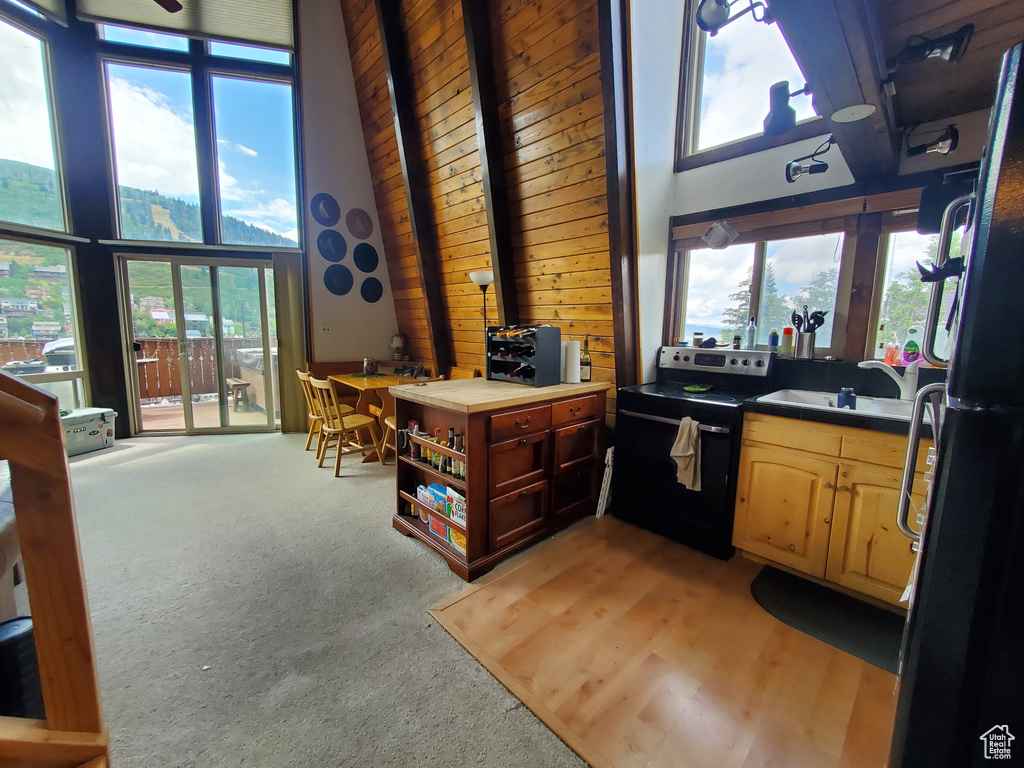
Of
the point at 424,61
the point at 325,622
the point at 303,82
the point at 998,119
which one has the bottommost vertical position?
the point at 325,622

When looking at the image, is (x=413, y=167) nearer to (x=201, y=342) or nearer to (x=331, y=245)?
(x=331, y=245)

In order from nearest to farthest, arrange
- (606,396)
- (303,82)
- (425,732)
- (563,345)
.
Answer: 1. (425,732)
2. (563,345)
3. (606,396)
4. (303,82)

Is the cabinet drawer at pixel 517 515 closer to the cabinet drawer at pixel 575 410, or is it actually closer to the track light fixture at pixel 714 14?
the cabinet drawer at pixel 575 410

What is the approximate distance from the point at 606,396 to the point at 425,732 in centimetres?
205

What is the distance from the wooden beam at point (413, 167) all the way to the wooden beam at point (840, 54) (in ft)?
9.47

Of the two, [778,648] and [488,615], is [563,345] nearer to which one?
[488,615]

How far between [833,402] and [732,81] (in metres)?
1.93

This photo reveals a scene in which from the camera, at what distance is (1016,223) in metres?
0.59

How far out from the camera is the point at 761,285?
8.29ft

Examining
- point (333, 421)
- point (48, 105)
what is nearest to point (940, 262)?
point (333, 421)

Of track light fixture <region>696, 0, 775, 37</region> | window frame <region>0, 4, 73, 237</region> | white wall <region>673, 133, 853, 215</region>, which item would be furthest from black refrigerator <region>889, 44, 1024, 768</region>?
window frame <region>0, 4, 73, 237</region>

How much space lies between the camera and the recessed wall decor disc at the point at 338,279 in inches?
179

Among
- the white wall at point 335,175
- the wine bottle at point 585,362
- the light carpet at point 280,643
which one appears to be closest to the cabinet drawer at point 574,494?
the wine bottle at point 585,362

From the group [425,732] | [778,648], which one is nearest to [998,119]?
[778,648]
